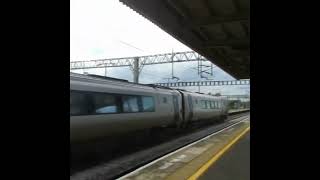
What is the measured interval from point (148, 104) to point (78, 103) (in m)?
6.86

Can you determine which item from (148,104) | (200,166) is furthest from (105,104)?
(148,104)

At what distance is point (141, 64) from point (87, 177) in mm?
48188

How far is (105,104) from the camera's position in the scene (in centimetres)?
1334

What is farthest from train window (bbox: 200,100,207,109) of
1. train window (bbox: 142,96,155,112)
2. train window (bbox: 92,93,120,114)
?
train window (bbox: 92,93,120,114)

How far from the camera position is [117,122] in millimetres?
14281

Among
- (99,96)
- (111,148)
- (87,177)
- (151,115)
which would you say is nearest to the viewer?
(87,177)

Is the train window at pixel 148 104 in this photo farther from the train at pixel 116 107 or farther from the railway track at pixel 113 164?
the railway track at pixel 113 164

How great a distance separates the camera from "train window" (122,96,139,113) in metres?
15.1

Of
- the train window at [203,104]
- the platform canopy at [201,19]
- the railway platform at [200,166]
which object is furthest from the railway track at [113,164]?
the train window at [203,104]

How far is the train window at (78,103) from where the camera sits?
11.2 metres
